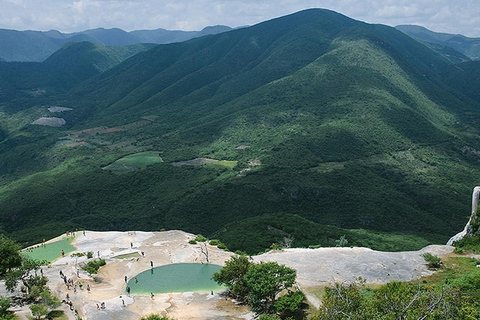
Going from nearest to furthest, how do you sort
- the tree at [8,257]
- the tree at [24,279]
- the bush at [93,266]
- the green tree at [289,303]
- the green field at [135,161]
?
1. the green tree at [289,303]
2. the tree at [24,279]
3. the tree at [8,257]
4. the bush at [93,266]
5. the green field at [135,161]

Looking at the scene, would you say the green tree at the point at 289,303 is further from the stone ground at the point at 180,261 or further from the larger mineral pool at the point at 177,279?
the larger mineral pool at the point at 177,279

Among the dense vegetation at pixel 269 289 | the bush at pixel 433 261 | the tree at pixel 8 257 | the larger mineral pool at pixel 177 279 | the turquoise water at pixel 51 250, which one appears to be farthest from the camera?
the turquoise water at pixel 51 250

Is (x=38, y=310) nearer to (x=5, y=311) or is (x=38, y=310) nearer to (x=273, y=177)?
(x=5, y=311)

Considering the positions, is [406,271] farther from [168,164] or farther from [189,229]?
[168,164]

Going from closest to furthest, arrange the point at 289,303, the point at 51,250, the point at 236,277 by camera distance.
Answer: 1. the point at 289,303
2. the point at 236,277
3. the point at 51,250

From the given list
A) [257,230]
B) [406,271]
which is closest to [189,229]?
[257,230]

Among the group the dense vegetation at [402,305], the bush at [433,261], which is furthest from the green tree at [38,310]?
the bush at [433,261]

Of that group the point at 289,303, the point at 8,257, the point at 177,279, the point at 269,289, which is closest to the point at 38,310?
the point at 8,257
